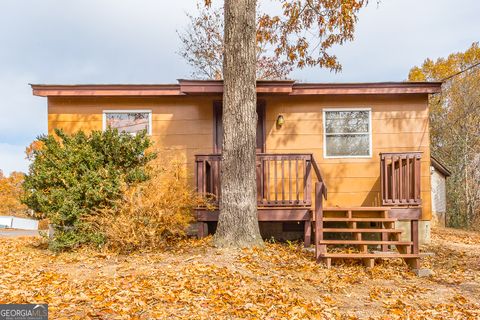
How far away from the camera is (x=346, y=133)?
8297 mm

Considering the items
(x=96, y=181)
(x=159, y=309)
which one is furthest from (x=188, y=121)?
(x=159, y=309)

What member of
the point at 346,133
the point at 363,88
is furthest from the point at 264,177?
the point at 363,88

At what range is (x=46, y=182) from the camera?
626 centimetres

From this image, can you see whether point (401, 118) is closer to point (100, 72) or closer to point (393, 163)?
point (393, 163)

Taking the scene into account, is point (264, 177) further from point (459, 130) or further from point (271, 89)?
point (459, 130)

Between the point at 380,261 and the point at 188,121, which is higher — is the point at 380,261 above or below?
below

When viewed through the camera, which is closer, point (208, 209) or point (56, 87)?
point (208, 209)

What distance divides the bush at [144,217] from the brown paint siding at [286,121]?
2.00m

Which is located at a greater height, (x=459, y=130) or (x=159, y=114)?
(x=459, y=130)

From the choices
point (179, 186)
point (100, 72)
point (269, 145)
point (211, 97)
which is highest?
point (100, 72)

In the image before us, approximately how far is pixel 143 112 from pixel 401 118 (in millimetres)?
5736

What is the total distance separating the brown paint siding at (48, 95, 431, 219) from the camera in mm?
8234

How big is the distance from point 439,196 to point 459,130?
12.7 feet

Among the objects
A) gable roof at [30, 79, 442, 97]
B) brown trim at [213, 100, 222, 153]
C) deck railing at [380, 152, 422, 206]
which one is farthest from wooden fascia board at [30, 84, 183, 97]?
deck railing at [380, 152, 422, 206]
